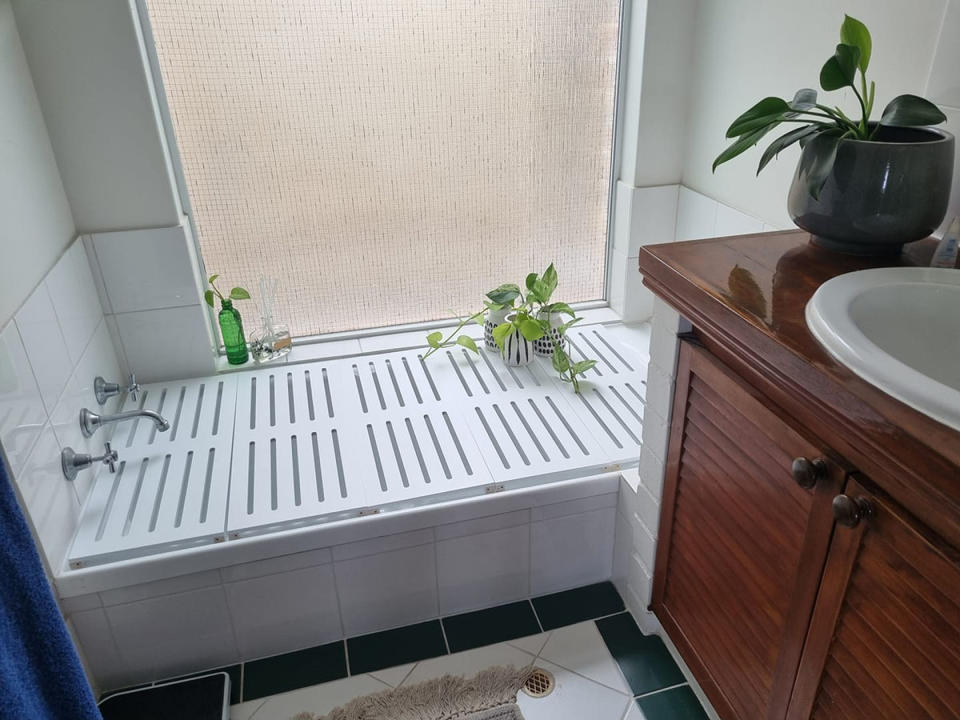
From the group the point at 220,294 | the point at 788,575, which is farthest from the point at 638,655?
the point at 220,294

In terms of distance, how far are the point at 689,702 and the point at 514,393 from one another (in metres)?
0.78

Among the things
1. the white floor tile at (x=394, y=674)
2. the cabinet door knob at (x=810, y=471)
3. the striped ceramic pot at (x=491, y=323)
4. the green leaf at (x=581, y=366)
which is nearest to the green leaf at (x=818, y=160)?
the cabinet door knob at (x=810, y=471)

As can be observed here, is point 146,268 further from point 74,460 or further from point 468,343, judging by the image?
point 468,343

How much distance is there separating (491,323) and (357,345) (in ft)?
1.29

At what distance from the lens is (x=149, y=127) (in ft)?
5.33

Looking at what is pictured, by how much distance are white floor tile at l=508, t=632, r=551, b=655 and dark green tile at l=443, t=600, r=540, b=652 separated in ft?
0.03

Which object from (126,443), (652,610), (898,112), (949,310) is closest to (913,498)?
(949,310)

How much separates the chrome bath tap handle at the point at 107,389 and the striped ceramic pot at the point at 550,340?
1022 mm

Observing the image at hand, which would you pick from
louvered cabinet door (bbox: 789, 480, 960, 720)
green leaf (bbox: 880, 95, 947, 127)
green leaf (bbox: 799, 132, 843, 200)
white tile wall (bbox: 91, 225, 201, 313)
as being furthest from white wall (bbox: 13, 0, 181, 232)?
louvered cabinet door (bbox: 789, 480, 960, 720)

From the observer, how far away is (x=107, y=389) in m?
1.64

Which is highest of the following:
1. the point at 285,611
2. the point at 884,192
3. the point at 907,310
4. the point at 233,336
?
the point at 884,192

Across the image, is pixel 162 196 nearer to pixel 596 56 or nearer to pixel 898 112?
pixel 596 56

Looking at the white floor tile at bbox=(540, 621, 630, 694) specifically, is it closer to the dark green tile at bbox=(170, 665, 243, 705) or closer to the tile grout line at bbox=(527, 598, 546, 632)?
the tile grout line at bbox=(527, 598, 546, 632)

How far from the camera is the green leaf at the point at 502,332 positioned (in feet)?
6.11
